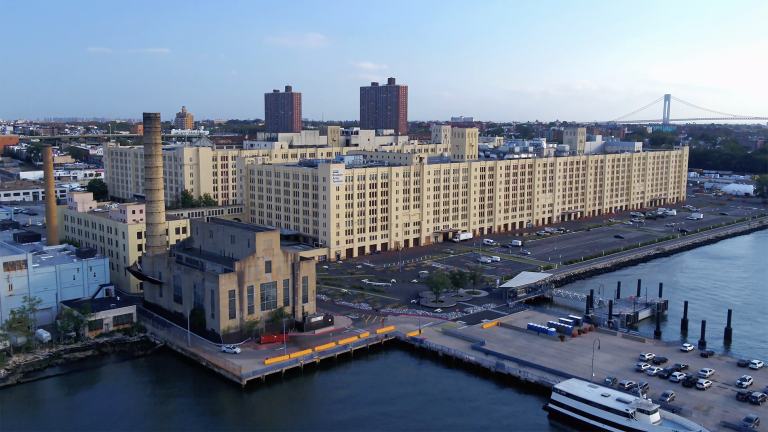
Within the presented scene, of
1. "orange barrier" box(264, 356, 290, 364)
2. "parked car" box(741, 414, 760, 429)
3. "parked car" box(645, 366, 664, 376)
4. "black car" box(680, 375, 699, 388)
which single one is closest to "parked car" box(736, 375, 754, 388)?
"black car" box(680, 375, 699, 388)

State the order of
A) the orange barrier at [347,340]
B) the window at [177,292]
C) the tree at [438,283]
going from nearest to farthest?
1. the orange barrier at [347,340]
2. the window at [177,292]
3. the tree at [438,283]

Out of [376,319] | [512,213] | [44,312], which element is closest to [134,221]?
[44,312]

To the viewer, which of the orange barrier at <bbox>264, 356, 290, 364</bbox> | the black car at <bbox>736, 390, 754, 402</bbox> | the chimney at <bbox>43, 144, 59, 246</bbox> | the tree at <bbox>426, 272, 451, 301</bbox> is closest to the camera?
the black car at <bbox>736, 390, 754, 402</bbox>

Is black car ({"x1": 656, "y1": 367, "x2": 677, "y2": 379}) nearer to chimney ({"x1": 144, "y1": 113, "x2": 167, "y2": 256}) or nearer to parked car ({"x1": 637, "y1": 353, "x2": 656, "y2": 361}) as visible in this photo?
parked car ({"x1": 637, "y1": 353, "x2": 656, "y2": 361})

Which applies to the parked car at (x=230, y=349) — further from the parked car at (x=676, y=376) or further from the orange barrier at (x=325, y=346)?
the parked car at (x=676, y=376)

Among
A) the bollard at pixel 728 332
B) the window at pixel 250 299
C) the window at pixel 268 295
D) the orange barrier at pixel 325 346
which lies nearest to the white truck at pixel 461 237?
the bollard at pixel 728 332

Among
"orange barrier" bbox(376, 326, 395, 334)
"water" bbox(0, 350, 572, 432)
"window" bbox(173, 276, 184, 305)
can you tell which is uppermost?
"window" bbox(173, 276, 184, 305)
